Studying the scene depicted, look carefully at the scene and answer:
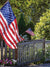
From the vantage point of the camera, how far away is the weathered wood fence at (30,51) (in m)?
7.47

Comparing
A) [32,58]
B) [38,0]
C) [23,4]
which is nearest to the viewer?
[32,58]

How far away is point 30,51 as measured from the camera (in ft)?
26.4

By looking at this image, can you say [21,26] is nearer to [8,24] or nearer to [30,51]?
[30,51]

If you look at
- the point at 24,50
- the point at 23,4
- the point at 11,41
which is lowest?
the point at 24,50

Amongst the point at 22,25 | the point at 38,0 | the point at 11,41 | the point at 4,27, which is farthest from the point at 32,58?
the point at 38,0

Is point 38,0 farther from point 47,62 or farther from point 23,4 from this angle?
point 47,62

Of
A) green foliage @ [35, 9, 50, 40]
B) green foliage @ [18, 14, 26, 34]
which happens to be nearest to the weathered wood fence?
green foliage @ [35, 9, 50, 40]

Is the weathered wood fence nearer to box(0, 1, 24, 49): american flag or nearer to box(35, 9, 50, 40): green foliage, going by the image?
box(0, 1, 24, 49): american flag

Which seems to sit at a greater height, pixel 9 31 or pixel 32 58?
pixel 9 31

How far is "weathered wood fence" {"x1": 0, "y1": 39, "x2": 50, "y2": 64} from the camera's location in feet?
24.5

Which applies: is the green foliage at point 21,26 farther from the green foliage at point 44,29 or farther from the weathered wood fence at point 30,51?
the weathered wood fence at point 30,51

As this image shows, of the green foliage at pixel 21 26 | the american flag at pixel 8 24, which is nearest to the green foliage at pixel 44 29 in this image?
the american flag at pixel 8 24

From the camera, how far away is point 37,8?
82.4 ft

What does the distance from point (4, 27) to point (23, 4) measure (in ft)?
23.3
